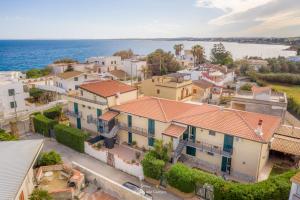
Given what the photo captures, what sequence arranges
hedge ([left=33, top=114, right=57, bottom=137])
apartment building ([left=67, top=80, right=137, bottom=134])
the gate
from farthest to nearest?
hedge ([left=33, top=114, right=57, bottom=137]) → apartment building ([left=67, top=80, right=137, bottom=134]) → the gate

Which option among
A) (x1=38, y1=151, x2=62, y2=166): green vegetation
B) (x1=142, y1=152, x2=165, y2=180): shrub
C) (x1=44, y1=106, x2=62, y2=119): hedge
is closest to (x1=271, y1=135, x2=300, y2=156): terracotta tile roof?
(x1=142, y1=152, x2=165, y2=180): shrub

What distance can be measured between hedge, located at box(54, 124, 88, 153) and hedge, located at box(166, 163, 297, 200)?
536 inches

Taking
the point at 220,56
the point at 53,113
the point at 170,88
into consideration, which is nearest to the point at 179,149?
the point at 170,88

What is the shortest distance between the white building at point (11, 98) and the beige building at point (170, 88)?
895 inches

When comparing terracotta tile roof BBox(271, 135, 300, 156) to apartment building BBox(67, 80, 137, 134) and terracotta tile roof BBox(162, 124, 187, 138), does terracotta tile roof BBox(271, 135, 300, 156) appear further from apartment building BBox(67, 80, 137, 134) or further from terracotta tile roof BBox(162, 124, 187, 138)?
apartment building BBox(67, 80, 137, 134)

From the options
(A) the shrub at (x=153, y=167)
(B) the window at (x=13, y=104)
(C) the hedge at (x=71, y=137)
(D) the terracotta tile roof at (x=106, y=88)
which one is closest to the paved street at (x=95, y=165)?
(C) the hedge at (x=71, y=137)

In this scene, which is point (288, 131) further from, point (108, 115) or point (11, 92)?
point (11, 92)

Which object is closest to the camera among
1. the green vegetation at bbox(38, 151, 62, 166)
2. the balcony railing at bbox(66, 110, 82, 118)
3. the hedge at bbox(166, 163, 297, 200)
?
the hedge at bbox(166, 163, 297, 200)

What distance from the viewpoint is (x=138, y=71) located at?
251ft

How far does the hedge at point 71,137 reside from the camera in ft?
95.9

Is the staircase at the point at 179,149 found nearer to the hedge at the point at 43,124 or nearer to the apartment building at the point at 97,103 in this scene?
the apartment building at the point at 97,103

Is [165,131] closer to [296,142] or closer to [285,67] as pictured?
[296,142]

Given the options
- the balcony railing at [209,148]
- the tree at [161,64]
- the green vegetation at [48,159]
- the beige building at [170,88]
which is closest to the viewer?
the balcony railing at [209,148]

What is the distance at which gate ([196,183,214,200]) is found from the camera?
65.4 ft
